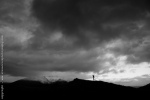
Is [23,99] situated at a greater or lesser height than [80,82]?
A: lesser

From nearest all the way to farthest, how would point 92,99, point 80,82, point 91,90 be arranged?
point 92,99 < point 91,90 < point 80,82

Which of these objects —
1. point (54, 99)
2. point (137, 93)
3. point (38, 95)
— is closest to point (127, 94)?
point (137, 93)

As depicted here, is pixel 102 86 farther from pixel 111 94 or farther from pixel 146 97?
pixel 146 97

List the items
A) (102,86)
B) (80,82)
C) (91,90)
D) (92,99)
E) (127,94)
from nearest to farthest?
(92,99) < (127,94) < (91,90) < (102,86) < (80,82)

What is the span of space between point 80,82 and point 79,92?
50.9ft

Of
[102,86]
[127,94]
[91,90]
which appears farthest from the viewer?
[102,86]

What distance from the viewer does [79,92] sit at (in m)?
65.8

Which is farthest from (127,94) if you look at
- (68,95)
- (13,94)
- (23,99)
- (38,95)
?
(13,94)

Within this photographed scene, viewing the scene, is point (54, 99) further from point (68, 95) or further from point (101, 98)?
point (101, 98)

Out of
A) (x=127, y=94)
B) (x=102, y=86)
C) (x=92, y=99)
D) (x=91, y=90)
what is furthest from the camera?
(x=102, y=86)

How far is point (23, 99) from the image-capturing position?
65.1m

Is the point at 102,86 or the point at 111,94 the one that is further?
the point at 102,86

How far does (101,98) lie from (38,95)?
90.3 ft

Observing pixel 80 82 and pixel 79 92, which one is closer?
pixel 79 92
